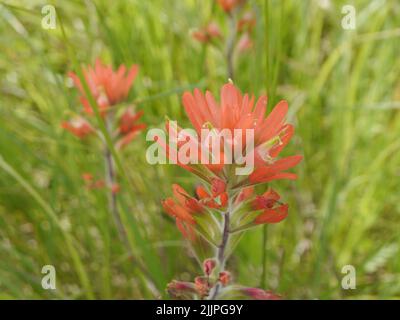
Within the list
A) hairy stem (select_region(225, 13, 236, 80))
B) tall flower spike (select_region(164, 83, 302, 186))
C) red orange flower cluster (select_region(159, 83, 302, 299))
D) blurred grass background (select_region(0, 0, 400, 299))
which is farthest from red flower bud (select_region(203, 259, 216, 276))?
hairy stem (select_region(225, 13, 236, 80))

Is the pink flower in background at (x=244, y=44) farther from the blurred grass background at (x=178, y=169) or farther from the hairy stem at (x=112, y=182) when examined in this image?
the hairy stem at (x=112, y=182)

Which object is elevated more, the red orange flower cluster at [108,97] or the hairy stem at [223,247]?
the red orange flower cluster at [108,97]

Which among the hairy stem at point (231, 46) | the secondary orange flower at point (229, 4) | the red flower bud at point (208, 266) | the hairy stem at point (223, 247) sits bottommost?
the red flower bud at point (208, 266)

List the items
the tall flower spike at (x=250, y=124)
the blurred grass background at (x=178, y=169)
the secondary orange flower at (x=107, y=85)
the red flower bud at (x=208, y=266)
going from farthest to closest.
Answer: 1. the blurred grass background at (x=178, y=169)
2. the secondary orange flower at (x=107, y=85)
3. the red flower bud at (x=208, y=266)
4. the tall flower spike at (x=250, y=124)

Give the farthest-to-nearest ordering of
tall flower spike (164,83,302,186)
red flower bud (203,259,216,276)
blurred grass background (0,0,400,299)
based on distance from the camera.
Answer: blurred grass background (0,0,400,299), red flower bud (203,259,216,276), tall flower spike (164,83,302,186)

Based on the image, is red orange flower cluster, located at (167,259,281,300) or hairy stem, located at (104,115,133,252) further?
hairy stem, located at (104,115,133,252)

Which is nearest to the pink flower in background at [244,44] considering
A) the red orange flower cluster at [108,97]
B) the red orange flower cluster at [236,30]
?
the red orange flower cluster at [236,30]

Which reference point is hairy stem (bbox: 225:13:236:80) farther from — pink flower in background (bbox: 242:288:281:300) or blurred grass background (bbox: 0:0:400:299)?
pink flower in background (bbox: 242:288:281:300)

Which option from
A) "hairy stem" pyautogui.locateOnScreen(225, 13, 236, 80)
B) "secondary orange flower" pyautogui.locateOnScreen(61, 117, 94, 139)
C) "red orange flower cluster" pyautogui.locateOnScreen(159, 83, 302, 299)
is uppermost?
"hairy stem" pyautogui.locateOnScreen(225, 13, 236, 80)
